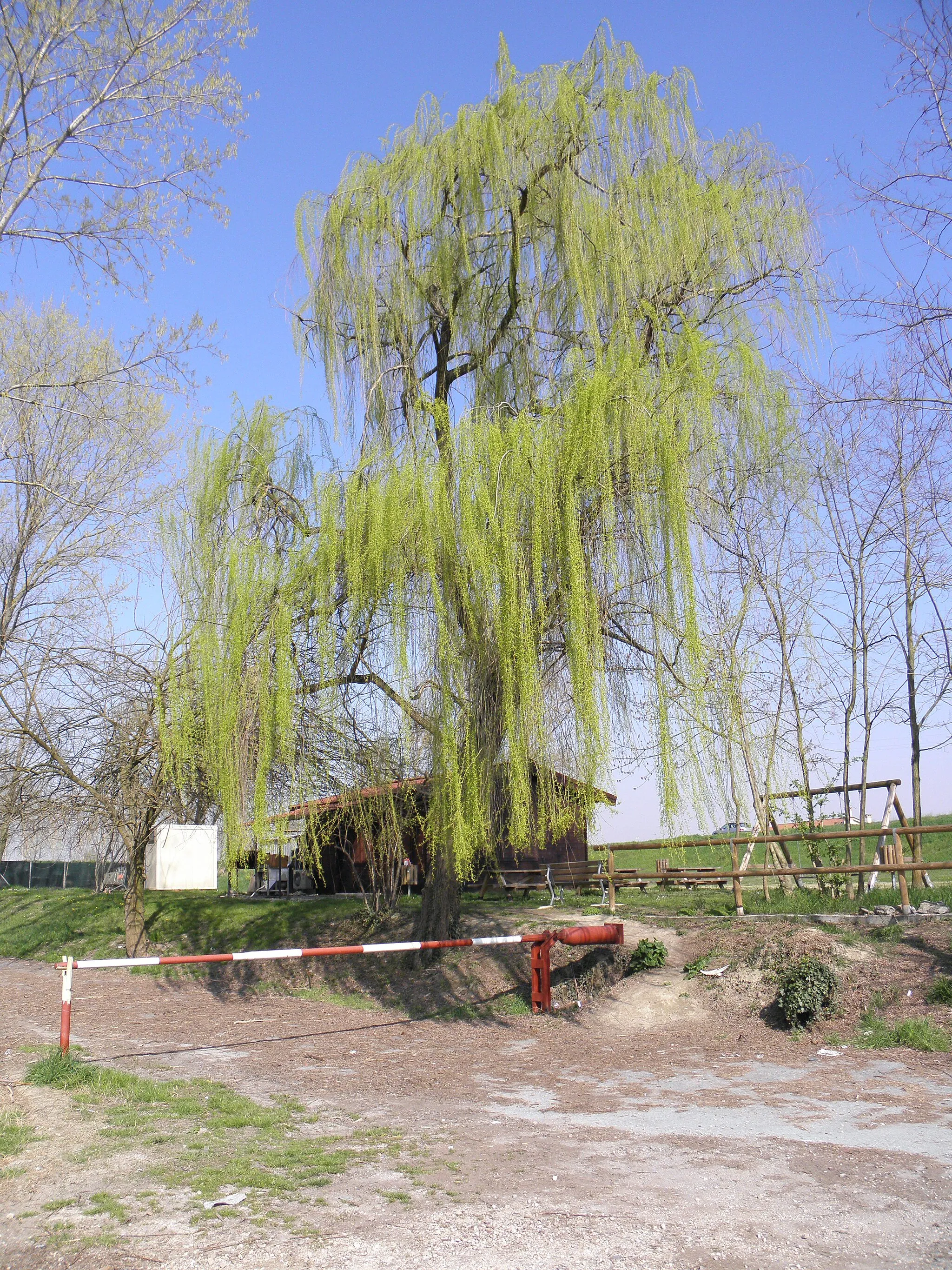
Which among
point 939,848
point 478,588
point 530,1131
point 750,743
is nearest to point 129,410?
point 478,588

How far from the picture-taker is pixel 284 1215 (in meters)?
4.00

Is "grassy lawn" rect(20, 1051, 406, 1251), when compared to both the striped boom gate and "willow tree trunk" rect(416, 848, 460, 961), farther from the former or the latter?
"willow tree trunk" rect(416, 848, 460, 961)

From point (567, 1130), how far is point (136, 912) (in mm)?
12101

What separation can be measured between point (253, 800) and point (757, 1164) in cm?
520

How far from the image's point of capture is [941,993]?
8.24 m

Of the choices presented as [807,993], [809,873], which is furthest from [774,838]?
[807,993]

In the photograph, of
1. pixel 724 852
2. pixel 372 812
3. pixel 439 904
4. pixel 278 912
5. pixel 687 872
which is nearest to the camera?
pixel 372 812

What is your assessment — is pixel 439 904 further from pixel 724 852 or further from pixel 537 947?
pixel 724 852

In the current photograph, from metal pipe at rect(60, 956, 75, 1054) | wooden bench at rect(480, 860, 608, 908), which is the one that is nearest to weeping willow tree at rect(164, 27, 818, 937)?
metal pipe at rect(60, 956, 75, 1054)

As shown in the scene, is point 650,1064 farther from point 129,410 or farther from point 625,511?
point 129,410

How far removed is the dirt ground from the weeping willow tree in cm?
207

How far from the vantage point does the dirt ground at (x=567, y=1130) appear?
12.1ft

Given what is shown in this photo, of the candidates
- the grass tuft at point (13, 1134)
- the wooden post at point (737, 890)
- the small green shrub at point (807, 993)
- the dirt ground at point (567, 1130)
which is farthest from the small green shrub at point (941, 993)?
the grass tuft at point (13, 1134)

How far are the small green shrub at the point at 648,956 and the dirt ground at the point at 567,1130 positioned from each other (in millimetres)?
134
